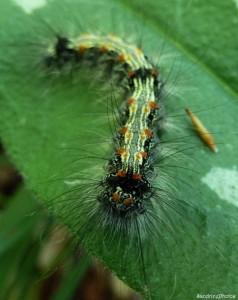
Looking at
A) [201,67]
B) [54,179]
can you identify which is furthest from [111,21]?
[54,179]

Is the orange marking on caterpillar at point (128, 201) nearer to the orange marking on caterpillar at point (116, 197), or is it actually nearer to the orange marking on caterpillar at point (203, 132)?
the orange marking on caterpillar at point (116, 197)

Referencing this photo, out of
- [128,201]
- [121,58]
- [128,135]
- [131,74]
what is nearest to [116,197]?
[128,201]

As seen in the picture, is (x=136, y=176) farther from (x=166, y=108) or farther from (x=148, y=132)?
(x=166, y=108)

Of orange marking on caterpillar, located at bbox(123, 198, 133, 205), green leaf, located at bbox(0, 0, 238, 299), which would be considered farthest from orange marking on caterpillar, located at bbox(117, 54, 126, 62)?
orange marking on caterpillar, located at bbox(123, 198, 133, 205)

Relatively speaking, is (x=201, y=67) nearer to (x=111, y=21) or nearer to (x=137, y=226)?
(x=111, y=21)

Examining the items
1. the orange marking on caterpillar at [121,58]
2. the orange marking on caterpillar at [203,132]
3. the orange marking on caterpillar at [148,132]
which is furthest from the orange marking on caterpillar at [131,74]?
the orange marking on caterpillar at [148,132]
